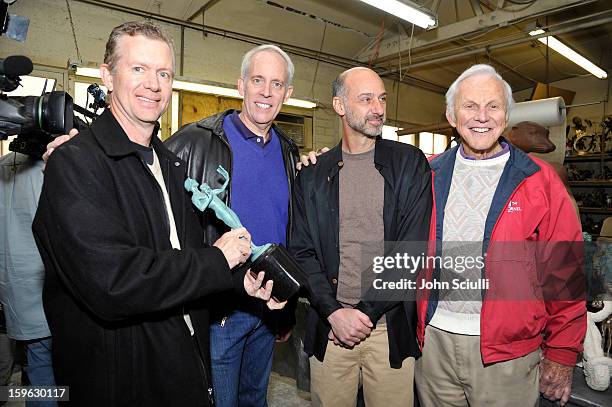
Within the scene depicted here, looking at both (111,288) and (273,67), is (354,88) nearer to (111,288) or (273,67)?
(273,67)

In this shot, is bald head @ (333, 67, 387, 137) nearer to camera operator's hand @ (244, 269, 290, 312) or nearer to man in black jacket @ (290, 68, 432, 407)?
man in black jacket @ (290, 68, 432, 407)

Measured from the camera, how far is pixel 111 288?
3.55 ft

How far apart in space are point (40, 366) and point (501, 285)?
2.46 meters

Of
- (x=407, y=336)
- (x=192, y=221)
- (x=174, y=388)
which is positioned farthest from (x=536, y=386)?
(x=192, y=221)

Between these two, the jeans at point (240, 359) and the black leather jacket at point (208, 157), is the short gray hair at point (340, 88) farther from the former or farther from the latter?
the jeans at point (240, 359)

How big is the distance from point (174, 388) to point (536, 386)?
1401 millimetres

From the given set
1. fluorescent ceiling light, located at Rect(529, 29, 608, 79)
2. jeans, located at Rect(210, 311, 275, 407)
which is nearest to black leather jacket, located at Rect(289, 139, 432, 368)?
jeans, located at Rect(210, 311, 275, 407)

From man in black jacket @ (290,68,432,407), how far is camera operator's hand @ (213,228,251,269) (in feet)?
2.14

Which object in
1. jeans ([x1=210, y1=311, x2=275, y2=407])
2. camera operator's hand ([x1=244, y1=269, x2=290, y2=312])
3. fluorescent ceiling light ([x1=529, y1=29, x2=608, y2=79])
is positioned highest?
fluorescent ceiling light ([x1=529, y1=29, x2=608, y2=79])

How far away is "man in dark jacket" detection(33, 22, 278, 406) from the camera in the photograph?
110 cm

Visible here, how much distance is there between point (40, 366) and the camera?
2354mm

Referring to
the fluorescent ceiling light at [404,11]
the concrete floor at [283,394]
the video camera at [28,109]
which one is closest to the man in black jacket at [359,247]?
the video camera at [28,109]

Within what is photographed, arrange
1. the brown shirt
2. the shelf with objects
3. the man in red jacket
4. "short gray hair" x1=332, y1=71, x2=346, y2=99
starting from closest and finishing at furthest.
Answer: the man in red jacket
the brown shirt
"short gray hair" x1=332, y1=71, x2=346, y2=99
the shelf with objects

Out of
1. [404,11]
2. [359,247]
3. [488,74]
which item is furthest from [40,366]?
[404,11]
